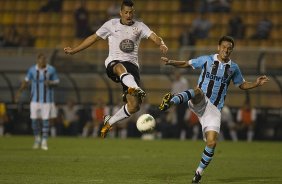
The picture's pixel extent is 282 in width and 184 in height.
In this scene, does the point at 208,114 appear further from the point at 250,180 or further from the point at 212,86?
the point at 250,180

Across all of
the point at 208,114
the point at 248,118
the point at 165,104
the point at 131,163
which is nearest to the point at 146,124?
the point at 165,104

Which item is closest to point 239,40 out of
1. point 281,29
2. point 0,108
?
point 281,29

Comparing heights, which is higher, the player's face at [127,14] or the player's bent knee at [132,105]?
the player's face at [127,14]

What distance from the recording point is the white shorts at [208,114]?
42.6ft

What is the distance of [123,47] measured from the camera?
48.3 ft

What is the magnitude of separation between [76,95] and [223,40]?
15.2m

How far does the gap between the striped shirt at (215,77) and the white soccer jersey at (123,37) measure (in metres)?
1.70

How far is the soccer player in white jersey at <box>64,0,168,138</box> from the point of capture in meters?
14.5

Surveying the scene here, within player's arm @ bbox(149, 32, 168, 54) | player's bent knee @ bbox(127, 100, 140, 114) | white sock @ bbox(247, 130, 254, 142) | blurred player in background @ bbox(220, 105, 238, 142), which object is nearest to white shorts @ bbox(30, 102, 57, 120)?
player's bent knee @ bbox(127, 100, 140, 114)

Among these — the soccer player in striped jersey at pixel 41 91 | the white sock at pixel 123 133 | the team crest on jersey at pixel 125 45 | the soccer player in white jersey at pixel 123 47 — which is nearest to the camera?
the soccer player in white jersey at pixel 123 47

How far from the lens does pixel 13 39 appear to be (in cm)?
3164

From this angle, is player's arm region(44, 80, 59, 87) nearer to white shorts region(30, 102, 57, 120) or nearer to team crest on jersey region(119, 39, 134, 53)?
white shorts region(30, 102, 57, 120)

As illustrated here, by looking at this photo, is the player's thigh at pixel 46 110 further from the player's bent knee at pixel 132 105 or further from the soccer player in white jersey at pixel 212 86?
the soccer player in white jersey at pixel 212 86

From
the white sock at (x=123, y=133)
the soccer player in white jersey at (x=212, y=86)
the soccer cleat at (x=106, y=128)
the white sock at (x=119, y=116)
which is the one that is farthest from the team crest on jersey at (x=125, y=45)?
the white sock at (x=123, y=133)
